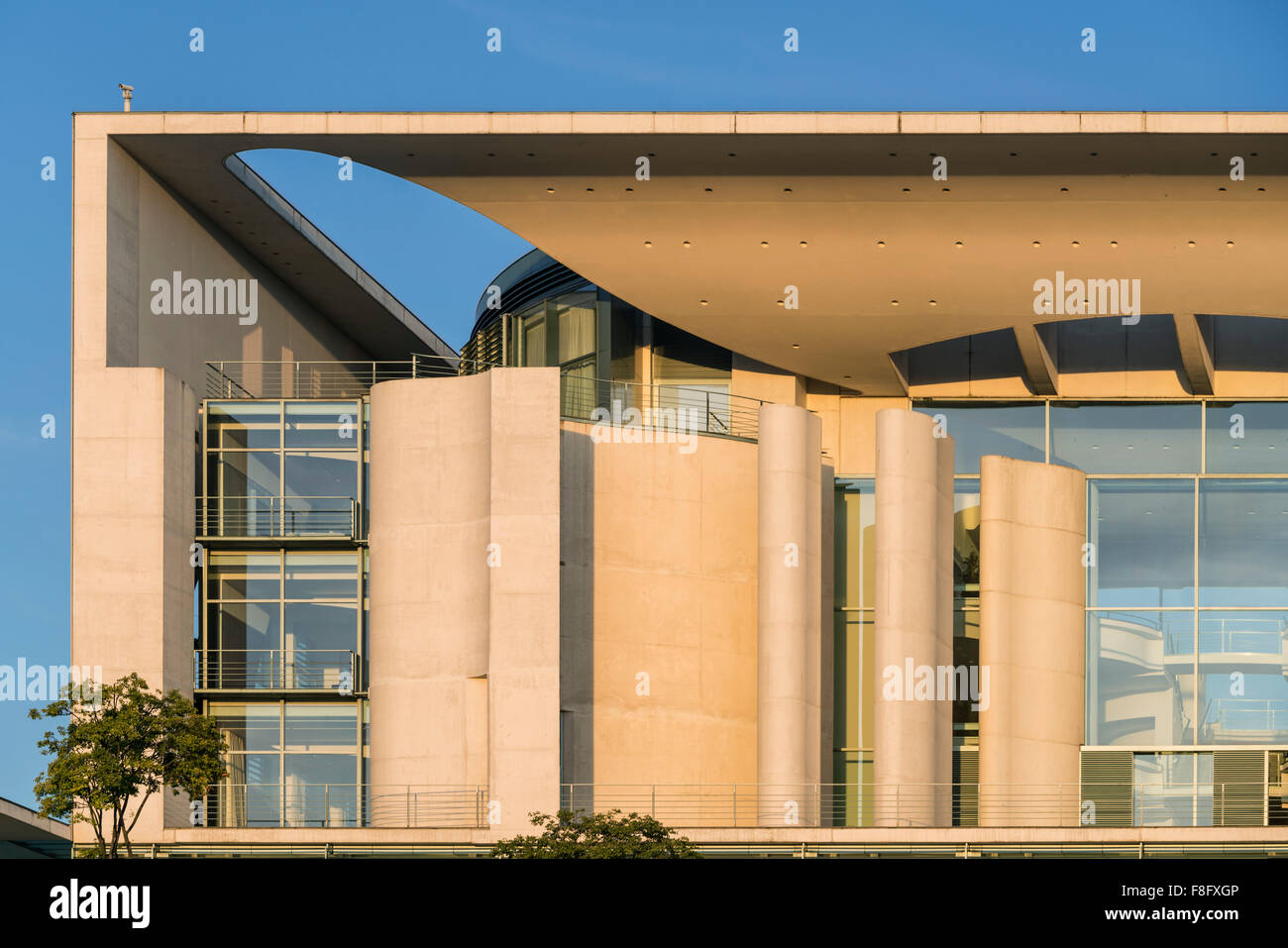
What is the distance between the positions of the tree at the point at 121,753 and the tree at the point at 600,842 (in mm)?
4336

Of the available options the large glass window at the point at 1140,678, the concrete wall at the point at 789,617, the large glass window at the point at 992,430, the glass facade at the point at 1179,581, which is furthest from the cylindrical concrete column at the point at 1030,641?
the concrete wall at the point at 789,617

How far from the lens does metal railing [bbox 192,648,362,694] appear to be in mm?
33312

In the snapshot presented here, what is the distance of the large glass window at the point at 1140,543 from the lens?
1417 inches

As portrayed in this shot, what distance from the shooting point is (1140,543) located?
36.4 metres

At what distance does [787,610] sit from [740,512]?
2.33 m

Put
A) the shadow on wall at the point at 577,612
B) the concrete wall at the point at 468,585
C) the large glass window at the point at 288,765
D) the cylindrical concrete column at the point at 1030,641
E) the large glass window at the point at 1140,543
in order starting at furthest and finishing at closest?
the large glass window at the point at 1140,543, the cylindrical concrete column at the point at 1030,641, the shadow on wall at the point at 577,612, the large glass window at the point at 288,765, the concrete wall at the point at 468,585

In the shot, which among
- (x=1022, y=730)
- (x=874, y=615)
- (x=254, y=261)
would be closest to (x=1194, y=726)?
(x=1022, y=730)

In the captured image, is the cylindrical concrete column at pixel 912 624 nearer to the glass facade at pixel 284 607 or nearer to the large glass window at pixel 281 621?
the glass facade at pixel 284 607

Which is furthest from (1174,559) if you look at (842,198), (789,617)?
(842,198)

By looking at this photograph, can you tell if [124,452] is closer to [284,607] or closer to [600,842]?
[284,607]

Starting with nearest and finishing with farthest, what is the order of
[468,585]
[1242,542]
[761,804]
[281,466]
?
[468,585], [761,804], [281,466], [1242,542]

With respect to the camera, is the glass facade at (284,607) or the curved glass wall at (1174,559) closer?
the glass facade at (284,607)

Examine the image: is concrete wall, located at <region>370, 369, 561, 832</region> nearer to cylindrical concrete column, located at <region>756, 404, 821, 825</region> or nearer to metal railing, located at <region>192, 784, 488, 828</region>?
metal railing, located at <region>192, 784, 488, 828</region>

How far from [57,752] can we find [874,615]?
14.2 metres
